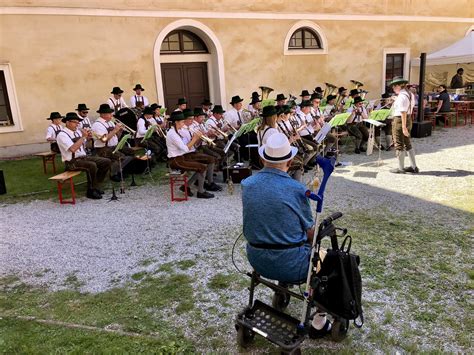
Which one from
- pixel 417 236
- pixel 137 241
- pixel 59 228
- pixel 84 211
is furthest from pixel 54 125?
pixel 417 236

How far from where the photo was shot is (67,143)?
789 centimetres

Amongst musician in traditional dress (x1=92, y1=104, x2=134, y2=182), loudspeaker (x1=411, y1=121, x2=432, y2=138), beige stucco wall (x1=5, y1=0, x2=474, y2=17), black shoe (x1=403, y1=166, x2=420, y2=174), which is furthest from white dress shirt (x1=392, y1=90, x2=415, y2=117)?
beige stucco wall (x1=5, y1=0, x2=474, y2=17)

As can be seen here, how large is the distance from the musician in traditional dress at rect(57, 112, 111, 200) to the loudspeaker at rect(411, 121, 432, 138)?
970cm

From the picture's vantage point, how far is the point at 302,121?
9.73m

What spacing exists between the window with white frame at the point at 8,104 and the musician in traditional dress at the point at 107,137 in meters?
5.03

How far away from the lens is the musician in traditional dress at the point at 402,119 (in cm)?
807

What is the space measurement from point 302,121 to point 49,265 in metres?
6.63

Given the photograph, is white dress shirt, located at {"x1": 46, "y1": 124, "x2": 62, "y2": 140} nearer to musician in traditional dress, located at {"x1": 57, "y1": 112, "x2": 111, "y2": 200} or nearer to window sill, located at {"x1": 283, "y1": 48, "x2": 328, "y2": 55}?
musician in traditional dress, located at {"x1": 57, "y1": 112, "x2": 111, "y2": 200}

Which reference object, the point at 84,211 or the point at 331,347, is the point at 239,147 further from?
the point at 331,347

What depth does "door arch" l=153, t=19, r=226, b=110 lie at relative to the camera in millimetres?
13906

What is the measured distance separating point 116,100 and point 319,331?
36.1 ft

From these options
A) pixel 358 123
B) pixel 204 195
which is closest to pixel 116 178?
pixel 204 195

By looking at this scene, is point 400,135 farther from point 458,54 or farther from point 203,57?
point 458,54

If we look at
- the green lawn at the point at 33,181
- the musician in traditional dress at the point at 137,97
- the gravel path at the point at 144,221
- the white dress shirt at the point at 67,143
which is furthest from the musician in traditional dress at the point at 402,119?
the musician in traditional dress at the point at 137,97
